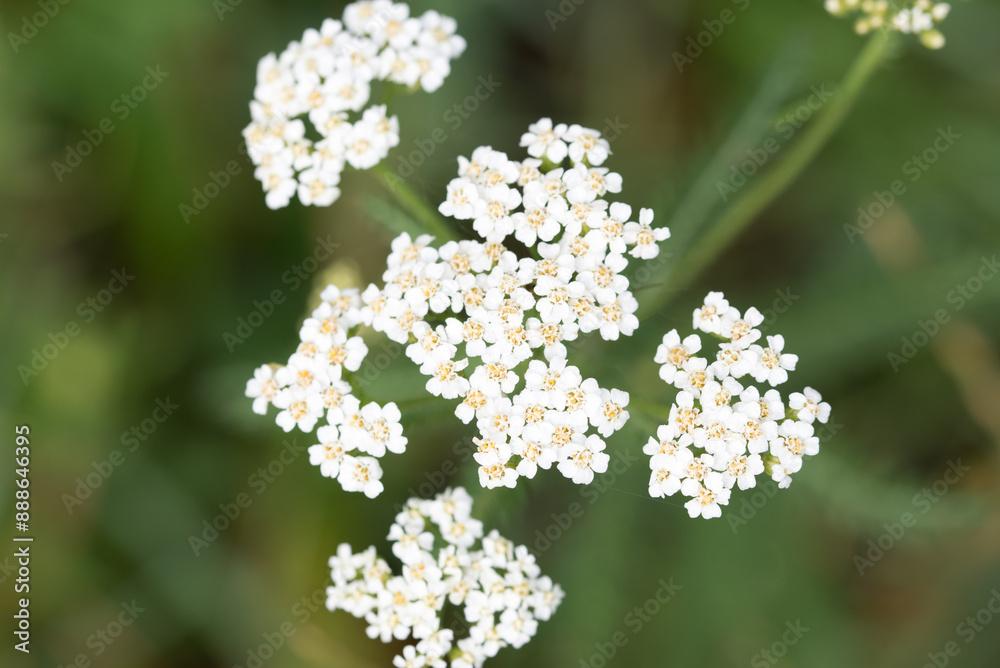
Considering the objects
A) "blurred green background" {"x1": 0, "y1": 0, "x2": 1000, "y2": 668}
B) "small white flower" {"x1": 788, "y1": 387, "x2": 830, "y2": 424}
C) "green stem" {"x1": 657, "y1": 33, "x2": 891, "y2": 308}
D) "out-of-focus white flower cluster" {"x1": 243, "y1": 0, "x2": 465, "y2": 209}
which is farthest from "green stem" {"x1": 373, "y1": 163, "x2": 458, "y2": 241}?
"small white flower" {"x1": 788, "y1": 387, "x2": 830, "y2": 424}

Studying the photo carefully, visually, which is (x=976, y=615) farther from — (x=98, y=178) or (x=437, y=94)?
(x=98, y=178)

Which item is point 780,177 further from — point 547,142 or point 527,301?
point 527,301

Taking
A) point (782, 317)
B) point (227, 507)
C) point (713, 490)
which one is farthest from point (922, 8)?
point (227, 507)

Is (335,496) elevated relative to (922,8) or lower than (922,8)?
lower

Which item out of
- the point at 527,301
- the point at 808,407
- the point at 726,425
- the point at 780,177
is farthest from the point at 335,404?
the point at 780,177

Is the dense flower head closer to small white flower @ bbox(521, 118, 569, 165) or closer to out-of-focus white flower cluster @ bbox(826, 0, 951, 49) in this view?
small white flower @ bbox(521, 118, 569, 165)
